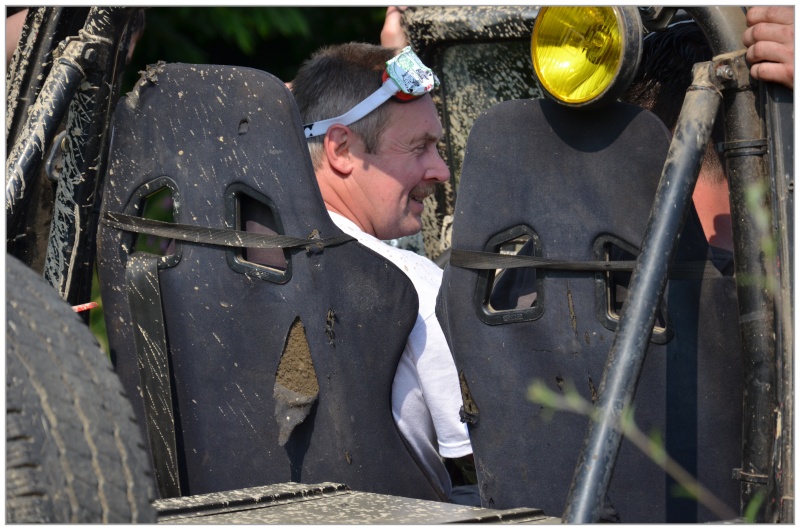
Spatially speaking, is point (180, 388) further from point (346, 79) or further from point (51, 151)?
point (346, 79)

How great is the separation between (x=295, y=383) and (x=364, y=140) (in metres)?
0.72

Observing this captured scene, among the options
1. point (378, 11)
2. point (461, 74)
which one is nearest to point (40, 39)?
point (461, 74)

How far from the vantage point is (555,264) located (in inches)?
62.3

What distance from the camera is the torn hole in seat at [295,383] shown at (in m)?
1.73

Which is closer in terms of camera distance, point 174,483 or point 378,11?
point 174,483

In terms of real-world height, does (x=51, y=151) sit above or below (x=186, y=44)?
below

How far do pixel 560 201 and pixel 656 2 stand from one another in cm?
30

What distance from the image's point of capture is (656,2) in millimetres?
1542

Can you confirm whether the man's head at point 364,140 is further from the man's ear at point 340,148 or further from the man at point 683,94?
the man at point 683,94

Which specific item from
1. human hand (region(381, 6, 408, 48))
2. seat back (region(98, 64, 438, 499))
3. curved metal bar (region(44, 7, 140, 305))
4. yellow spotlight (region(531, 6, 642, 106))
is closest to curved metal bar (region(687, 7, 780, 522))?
yellow spotlight (region(531, 6, 642, 106))

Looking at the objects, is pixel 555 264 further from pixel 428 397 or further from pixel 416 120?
pixel 416 120

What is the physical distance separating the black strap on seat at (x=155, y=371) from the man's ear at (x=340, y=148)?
0.58 metres

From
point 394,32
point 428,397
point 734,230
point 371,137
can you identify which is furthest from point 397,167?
point 734,230

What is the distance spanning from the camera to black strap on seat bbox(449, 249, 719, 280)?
153cm
